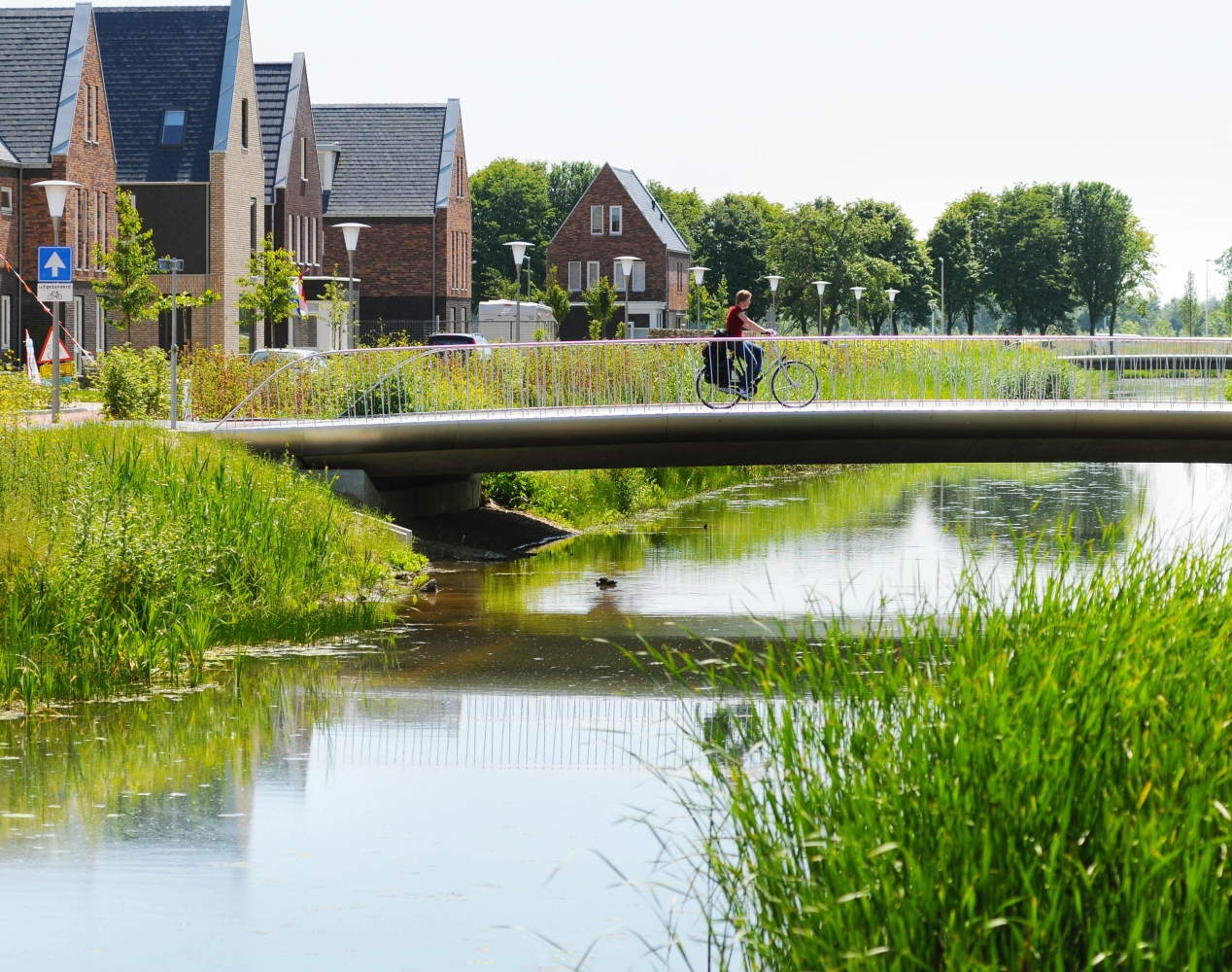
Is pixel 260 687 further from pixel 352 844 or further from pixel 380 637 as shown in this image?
pixel 352 844

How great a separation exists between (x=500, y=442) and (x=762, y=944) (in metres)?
17.3

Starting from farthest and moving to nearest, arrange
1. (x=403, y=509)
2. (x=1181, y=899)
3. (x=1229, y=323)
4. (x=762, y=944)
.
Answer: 1. (x=1229, y=323)
2. (x=403, y=509)
3. (x=762, y=944)
4. (x=1181, y=899)

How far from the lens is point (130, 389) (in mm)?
25484

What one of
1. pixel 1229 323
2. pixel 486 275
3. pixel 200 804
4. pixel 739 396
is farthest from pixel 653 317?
→ pixel 200 804

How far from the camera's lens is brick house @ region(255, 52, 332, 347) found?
58.9 m

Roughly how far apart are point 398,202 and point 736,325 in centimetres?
4720

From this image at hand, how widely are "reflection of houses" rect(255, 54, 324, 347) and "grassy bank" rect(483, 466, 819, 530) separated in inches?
989

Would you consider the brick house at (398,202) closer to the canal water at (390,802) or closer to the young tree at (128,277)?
the young tree at (128,277)

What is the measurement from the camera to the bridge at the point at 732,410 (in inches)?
865

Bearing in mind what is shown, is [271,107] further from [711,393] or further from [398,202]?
[711,393]

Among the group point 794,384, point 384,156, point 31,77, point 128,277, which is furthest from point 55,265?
point 384,156

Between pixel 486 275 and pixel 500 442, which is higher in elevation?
pixel 486 275

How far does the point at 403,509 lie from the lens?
82.1ft

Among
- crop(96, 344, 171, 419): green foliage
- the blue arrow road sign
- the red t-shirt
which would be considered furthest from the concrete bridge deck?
the blue arrow road sign
